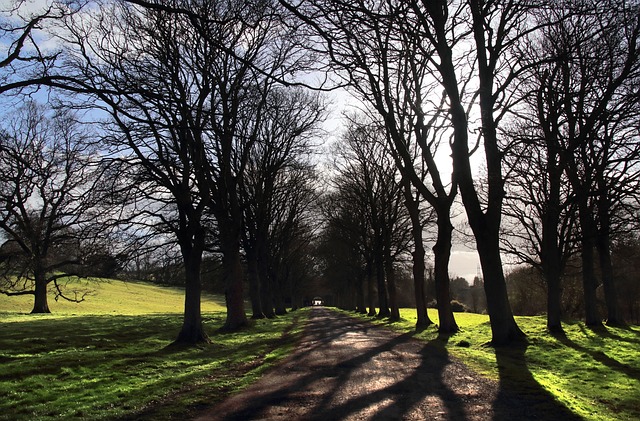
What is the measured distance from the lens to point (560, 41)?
1839 centimetres

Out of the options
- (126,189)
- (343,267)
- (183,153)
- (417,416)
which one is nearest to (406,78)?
(183,153)

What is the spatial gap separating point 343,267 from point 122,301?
29.2 meters

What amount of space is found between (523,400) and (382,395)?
2077mm

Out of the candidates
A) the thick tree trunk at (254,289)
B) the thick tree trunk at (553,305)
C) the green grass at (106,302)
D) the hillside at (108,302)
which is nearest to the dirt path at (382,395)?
the thick tree trunk at (553,305)

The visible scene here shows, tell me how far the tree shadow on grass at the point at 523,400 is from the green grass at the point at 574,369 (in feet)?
0.06

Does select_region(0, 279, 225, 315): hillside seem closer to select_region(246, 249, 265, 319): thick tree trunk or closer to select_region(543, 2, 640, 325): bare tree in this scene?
select_region(246, 249, 265, 319): thick tree trunk

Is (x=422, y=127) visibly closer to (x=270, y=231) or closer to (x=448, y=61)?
(x=448, y=61)

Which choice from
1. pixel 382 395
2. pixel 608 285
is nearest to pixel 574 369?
pixel 382 395

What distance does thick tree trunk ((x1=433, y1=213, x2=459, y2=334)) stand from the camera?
18.8m

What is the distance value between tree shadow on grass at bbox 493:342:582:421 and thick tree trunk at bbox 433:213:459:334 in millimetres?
8450

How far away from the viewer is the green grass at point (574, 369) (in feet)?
23.4

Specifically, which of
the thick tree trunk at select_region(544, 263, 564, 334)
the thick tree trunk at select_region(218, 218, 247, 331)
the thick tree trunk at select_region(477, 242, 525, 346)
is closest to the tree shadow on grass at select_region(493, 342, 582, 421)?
the thick tree trunk at select_region(477, 242, 525, 346)

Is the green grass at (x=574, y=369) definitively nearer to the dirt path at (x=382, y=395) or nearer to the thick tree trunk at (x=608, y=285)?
the dirt path at (x=382, y=395)

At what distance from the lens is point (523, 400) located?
7301 mm
